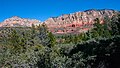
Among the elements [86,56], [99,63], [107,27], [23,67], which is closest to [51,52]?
[23,67]

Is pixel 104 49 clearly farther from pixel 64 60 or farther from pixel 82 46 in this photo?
pixel 64 60

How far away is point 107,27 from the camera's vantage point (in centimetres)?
8375

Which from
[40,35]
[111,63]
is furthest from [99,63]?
[40,35]

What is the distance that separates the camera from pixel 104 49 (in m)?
34.2

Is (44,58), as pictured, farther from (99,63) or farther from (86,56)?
(99,63)

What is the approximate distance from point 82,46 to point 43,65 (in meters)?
16.3

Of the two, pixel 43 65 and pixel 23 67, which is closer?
pixel 43 65

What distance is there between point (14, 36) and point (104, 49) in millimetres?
39733

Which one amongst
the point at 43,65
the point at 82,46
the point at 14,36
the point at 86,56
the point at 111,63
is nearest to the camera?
the point at 43,65

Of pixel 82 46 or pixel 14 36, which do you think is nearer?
pixel 82 46

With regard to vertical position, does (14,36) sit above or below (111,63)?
above

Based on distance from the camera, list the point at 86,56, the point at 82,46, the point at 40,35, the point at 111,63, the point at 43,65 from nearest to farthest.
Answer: the point at 43,65
the point at 86,56
the point at 111,63
the point at 82,46
the point at 40,35

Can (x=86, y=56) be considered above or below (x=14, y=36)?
below

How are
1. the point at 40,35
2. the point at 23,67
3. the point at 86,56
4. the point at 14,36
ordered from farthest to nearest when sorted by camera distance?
the point at 40,35, the point at 14,36, the point at 86,56, the point at 23,67
